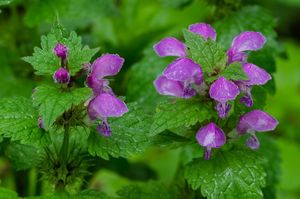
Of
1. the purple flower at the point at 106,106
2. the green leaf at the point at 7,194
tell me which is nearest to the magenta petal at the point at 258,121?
the purple flower at the point at 106,106

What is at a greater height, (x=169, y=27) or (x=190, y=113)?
(x=190, y=113)

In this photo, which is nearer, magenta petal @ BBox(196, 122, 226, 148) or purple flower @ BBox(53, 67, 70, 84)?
purple flower @ BBox(53, 67, 70, 84)

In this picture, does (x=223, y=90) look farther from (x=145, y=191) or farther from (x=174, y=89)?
(x=145, y=191)

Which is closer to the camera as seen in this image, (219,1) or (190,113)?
(190,113)

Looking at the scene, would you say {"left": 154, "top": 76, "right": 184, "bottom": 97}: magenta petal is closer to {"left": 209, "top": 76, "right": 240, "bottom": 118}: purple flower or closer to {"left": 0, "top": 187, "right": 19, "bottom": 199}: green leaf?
{"left": 209, "top": 76, "right": 240, "bottom": 118}: purple flower

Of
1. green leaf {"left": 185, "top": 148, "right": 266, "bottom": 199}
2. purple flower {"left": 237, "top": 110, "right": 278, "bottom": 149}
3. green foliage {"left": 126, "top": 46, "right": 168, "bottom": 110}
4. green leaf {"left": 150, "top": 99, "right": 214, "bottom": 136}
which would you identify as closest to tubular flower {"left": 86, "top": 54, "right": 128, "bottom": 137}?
green leaf {"left": 150, "top": 99, "right": 214, "bottom": 136}

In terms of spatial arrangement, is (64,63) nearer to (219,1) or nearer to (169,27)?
(219,1)

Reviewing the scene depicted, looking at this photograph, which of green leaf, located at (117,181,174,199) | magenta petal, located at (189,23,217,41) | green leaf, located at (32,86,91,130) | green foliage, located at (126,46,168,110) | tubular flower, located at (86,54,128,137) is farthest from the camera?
green foliage, located at (126,46,168,110)

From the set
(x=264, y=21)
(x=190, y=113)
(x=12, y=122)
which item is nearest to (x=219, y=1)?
(x=264, y=21)
